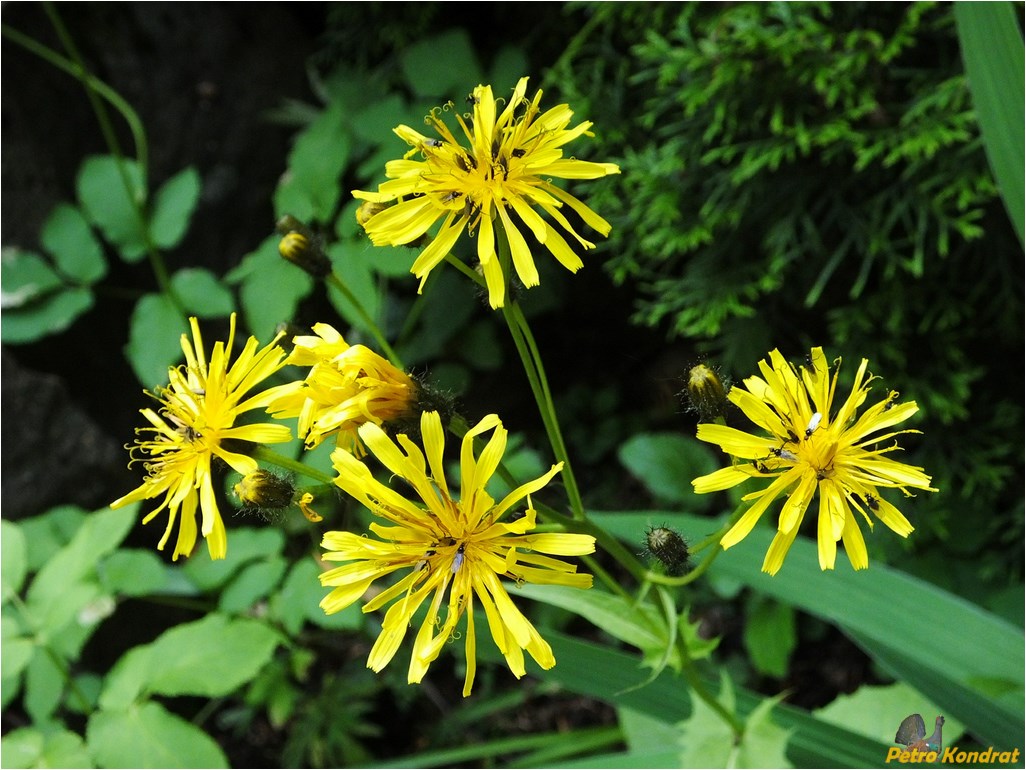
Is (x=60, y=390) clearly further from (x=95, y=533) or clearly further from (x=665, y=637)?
(x=665, y=637)

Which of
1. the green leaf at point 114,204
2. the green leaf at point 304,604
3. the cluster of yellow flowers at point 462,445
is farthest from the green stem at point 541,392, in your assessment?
the green leaf at point 114,204

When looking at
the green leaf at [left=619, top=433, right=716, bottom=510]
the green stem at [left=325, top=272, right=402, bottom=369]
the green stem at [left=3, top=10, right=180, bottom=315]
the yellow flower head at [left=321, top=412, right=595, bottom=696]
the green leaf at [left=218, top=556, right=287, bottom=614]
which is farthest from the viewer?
the green leaf at [left=619, top=433, right=716, bottom=510]

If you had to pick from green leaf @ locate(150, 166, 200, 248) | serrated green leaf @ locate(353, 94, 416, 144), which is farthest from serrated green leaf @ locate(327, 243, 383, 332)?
green leaf @ locate(150, 166, 200, 248)

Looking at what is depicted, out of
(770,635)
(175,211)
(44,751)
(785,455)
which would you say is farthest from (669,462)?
(44,751)

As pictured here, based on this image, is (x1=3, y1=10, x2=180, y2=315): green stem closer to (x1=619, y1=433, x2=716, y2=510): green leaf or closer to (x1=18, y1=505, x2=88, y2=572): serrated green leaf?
(x1=18, y1=505, x2=88, y2=572): serrated green leaf

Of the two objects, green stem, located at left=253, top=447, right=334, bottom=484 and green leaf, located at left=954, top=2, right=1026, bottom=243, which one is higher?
green leaf, located at left=954, top=2, right=1026, bottom=243

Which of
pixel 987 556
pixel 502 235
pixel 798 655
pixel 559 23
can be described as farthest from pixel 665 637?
pixel 559 23
